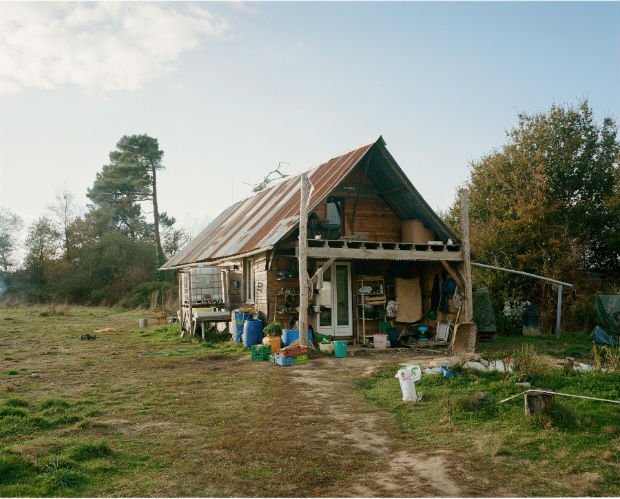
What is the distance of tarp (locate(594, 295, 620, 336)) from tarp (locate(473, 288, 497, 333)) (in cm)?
340

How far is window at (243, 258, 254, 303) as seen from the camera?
17.3 meters

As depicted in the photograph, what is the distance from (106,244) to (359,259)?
30404 mm

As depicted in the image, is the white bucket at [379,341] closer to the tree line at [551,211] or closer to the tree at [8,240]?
the tree line at [551,211]

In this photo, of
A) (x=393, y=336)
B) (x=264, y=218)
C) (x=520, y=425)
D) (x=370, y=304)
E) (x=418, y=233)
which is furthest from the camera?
(x=264, y=218)

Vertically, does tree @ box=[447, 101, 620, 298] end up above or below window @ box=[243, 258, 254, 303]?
above

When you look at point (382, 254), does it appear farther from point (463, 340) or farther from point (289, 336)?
point (289, 336)

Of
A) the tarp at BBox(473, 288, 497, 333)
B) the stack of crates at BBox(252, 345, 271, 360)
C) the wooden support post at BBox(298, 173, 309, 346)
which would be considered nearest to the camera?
the stack of crates at BBox(252, 345, 271, 360)

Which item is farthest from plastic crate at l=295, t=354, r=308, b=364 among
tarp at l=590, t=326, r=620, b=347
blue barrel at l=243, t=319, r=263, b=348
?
tarp at l=590, t=326, r=620, b=347

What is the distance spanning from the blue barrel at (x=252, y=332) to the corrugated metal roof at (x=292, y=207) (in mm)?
2032

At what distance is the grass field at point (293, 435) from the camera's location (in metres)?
5.16

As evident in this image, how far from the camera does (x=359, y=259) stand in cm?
1628

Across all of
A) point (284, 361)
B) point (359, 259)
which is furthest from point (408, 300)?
point (284, 361)

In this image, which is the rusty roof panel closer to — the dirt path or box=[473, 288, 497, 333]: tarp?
the dirt path

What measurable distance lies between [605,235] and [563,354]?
12316 millimetres
